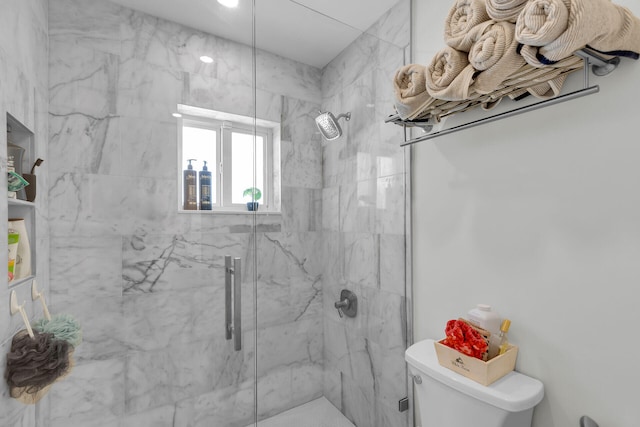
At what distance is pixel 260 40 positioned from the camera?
4.03 feet

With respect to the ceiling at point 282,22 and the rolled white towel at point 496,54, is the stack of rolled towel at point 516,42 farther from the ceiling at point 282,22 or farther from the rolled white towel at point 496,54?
the ceiling at point 282,22

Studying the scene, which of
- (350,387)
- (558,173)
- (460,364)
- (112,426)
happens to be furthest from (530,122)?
(112,426)

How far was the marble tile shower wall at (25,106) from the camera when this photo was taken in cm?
81

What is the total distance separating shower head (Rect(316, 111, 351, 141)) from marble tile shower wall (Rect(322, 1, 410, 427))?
30 millimetres

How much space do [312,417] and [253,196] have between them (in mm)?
992

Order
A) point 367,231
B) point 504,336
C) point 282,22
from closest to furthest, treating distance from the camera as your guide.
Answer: point 504,336
point 282,22
point 367,231

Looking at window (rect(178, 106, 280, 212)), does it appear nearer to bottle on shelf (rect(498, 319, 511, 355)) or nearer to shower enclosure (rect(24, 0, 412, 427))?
shower enclosure (rect(24, 0, 412, 427))

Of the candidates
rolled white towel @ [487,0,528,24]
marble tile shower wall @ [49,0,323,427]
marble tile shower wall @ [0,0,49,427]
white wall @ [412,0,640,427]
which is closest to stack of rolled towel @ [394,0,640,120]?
rolled white towel @ [487,0,528,24]

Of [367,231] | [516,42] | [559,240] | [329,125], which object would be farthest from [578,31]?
[367,231]

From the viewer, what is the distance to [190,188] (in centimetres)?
111

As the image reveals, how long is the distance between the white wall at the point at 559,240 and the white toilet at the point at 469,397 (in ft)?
0.32

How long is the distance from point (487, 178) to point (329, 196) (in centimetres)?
63

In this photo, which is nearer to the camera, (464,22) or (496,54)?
(496,54)

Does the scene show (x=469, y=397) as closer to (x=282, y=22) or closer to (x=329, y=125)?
(x=329, y=125)
